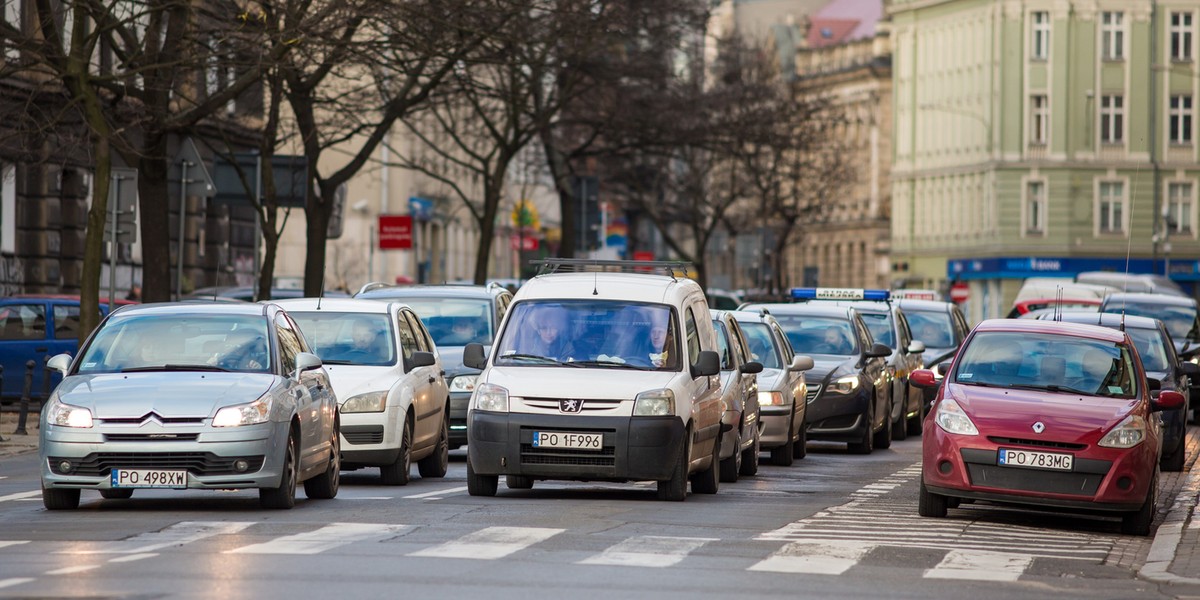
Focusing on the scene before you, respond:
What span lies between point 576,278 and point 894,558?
5.75 m

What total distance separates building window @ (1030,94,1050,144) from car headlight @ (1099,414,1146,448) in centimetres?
9349

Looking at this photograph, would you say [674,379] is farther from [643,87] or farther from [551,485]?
[643,87]

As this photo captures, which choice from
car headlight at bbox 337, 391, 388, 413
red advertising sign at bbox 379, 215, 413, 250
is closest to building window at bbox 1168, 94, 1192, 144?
red advertising sign at bbox 379, 215, 413, 250

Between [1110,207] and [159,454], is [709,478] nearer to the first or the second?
[159,454]

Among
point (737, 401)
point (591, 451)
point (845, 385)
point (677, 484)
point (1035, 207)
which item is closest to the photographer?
point (591, 451)

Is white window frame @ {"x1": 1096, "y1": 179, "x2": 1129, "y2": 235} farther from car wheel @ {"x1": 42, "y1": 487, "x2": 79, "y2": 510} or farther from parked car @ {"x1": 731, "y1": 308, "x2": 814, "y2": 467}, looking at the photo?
car wheel @ {"x1": 42, "y1": 487, "x2": 79, "y2": 510}

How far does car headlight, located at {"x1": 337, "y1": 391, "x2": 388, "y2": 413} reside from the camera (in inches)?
766

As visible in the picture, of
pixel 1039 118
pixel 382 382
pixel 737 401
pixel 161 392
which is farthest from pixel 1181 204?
pixel 161 392

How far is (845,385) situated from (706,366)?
9003 mm

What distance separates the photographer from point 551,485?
19688 millimetres

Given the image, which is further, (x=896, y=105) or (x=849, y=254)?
(x=849, y=254)

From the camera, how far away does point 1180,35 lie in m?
108

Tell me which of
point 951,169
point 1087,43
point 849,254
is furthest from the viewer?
point 849,254

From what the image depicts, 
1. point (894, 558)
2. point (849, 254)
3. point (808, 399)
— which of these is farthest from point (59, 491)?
point (849, 254)
